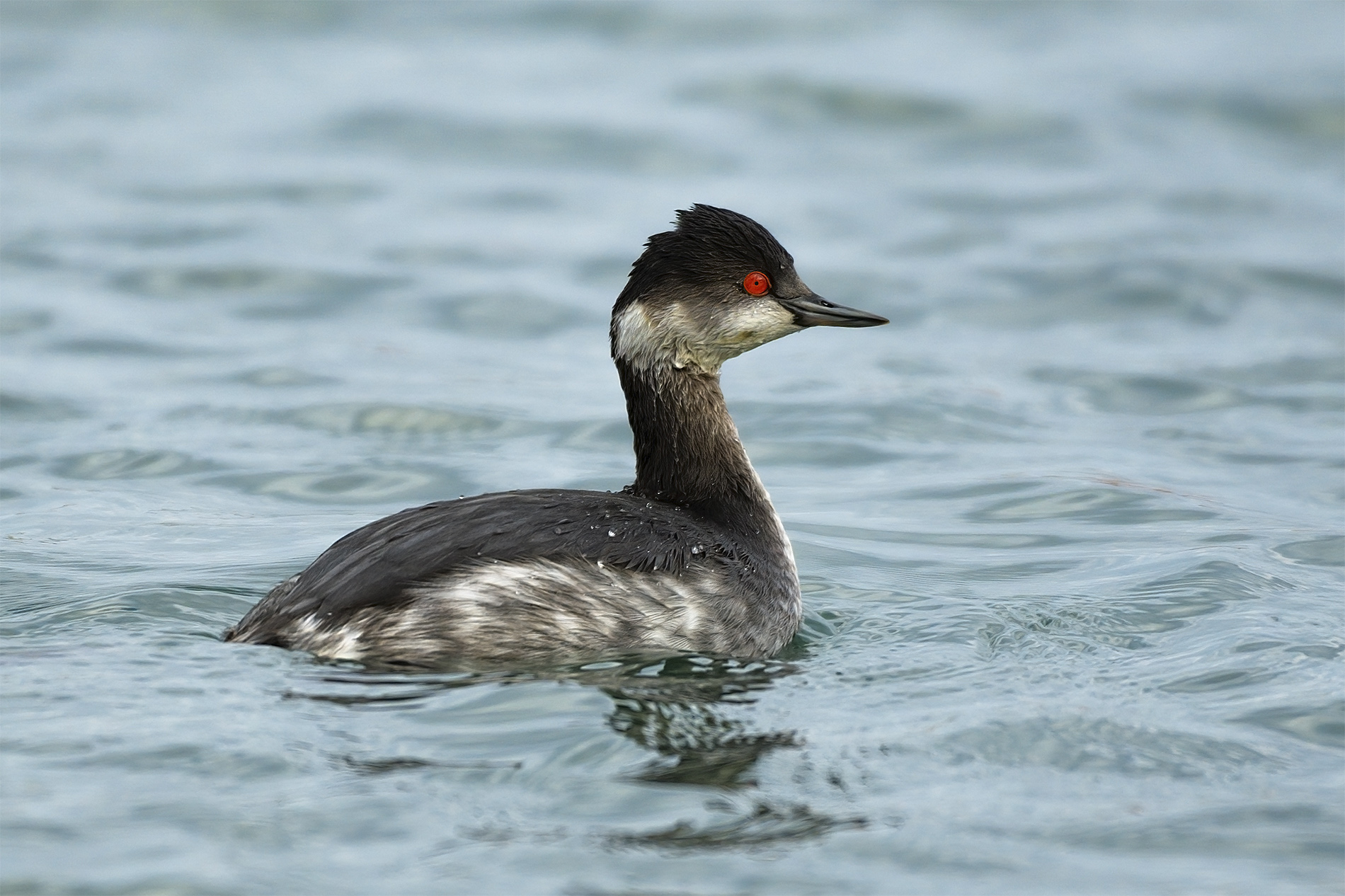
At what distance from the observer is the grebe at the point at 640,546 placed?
615cm

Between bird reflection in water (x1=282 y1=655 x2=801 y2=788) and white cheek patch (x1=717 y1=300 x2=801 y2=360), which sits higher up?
white cheek patch (x1=717 y1=300 x2=801 y2=360)

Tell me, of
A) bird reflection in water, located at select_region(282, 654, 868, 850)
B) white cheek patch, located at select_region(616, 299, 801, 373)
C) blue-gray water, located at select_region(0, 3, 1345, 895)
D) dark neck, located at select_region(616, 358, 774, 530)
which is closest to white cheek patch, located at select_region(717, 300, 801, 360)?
white cheek patch, located at select_region(616, 299, 801, 373)

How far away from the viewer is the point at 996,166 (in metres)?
16.7

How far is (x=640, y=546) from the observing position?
6543 millimetres

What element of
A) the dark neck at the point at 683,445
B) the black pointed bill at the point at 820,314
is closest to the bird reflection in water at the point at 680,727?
the dark neck at the point at 683,445

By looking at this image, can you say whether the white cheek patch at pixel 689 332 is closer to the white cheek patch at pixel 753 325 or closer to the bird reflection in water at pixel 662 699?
the white cheek patch at pixel 753 325

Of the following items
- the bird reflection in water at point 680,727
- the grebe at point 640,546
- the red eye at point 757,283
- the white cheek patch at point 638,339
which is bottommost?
the bird reflection in water at point 680,727

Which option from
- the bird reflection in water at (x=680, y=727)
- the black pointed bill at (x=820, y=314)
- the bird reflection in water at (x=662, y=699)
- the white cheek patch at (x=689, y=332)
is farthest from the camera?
the black pointed bill at (x=820, y=314)

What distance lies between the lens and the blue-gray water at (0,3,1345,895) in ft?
17.1

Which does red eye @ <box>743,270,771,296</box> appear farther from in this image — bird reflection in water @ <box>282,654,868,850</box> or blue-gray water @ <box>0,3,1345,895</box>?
bird reflection in water @ <box>282,654,868,850</box>

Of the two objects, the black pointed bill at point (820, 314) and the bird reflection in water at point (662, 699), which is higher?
the black pointed bill at point (820, 314)

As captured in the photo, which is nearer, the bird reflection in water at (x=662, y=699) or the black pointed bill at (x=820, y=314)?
the bird reflection in water at (x=662, y=699)

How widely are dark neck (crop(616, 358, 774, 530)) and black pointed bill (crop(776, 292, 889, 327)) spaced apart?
0.45m

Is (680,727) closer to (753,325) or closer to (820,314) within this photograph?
(753,325)
